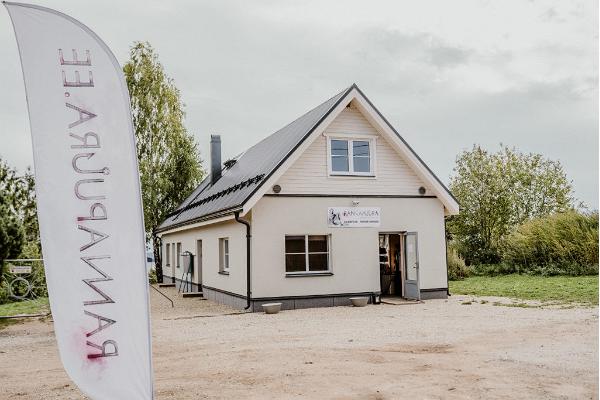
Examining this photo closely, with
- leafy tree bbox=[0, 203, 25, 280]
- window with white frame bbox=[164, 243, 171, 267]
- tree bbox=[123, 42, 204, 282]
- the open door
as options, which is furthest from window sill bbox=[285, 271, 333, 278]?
tree bbox=[123, 42, 204, 282]

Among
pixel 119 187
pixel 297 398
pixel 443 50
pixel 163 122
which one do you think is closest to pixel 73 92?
pixel 119 187

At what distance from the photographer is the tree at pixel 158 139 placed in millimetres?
30484

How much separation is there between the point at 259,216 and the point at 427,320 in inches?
205

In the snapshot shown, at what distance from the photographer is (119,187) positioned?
541 centimetres

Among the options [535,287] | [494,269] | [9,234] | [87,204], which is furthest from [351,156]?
[494,269]

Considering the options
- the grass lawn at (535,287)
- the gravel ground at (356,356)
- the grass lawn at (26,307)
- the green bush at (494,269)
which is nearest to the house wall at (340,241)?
the gravel ground at (356,356)

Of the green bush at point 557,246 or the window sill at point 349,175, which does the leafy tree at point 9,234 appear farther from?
the green bush at point 557,246

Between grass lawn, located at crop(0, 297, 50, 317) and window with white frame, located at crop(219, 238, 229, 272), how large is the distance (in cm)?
Answer: 516

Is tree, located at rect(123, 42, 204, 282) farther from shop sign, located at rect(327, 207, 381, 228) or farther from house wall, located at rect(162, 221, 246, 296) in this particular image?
shop sign, located at rect(327, 207, 381, 228)

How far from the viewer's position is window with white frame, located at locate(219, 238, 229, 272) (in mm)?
17547

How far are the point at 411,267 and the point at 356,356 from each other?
8.64 m

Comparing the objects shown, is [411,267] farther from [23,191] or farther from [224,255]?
[23,191]

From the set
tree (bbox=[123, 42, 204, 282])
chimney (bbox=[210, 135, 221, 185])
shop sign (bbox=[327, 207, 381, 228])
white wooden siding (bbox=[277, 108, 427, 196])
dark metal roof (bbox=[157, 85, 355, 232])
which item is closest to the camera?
dark metal roof (bbox=[157, 85, 355, 232])

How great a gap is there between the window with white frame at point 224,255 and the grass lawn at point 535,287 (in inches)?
295
